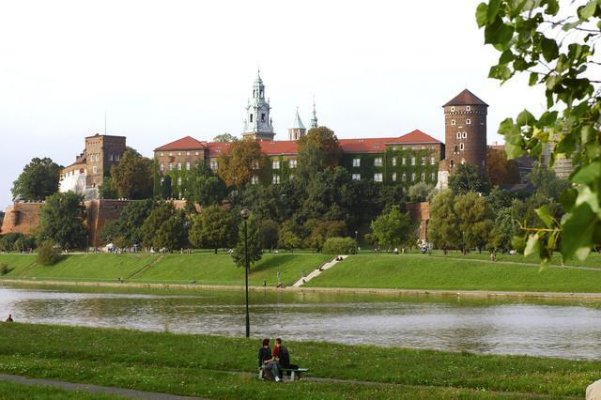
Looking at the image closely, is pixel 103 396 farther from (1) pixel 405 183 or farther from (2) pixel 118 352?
(1) pixel 405 183

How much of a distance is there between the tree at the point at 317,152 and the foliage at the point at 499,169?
18.4 meters

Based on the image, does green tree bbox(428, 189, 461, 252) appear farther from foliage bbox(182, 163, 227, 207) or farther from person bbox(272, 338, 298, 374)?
person bbox(272, 338, 298, 374)

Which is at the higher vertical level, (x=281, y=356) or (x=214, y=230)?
Answer: (x=214, y=230)

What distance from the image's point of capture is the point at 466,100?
366 feet

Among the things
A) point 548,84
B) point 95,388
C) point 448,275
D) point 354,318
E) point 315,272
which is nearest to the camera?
point 548,84

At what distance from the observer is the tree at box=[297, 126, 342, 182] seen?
114m

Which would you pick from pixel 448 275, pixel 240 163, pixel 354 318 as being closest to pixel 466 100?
pixel 240 163

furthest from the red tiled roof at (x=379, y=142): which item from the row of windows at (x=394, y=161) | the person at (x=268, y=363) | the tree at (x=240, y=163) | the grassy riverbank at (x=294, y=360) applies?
the person at (x=268, y=363)

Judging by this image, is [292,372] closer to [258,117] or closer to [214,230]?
[214,230]

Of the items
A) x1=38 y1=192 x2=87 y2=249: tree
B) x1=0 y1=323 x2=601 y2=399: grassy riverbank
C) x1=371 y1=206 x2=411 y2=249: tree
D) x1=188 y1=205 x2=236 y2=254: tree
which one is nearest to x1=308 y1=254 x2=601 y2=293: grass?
x1=371 y1=206 x2=411 y2=249: tree

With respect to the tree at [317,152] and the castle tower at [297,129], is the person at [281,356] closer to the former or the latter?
the tree at [317,152]

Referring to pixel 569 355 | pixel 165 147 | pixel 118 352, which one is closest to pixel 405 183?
pixel 165 147

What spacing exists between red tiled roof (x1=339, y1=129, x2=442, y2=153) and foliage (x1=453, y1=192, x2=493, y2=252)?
39341 mm

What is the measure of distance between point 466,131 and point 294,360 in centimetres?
9071
